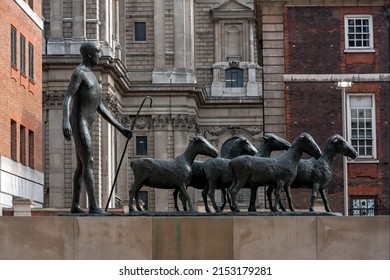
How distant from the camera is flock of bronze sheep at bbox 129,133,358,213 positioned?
2534 cm

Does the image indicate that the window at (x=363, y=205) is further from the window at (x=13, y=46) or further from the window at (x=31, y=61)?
the window at (x=13, y=46)

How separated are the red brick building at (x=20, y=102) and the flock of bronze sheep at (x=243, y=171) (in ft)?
77.5

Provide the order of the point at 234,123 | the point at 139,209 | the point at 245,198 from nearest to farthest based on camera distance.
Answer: the point at 139,209 → the point at 245,198 → the point at 234,123

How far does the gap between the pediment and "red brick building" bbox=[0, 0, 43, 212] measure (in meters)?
46.4

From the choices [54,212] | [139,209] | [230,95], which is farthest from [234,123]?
[139,209]

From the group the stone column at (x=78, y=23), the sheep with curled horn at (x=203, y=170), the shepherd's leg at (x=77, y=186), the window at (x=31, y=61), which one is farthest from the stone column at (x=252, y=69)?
the shepherd's leg at (x=77, y=186)

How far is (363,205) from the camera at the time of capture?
5262 centimetres

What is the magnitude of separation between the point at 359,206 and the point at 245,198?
38.2 metres

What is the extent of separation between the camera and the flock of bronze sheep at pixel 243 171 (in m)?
25.3

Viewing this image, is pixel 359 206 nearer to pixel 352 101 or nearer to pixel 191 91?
pixel 352 101

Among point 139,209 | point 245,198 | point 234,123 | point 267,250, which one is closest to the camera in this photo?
point 267,250

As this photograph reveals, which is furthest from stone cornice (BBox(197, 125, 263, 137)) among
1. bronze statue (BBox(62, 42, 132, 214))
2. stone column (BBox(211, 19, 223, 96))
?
bronze statue (BBox(62, 42, 132, 214))

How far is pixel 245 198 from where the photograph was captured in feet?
298

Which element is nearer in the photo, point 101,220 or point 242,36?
point 101,220
